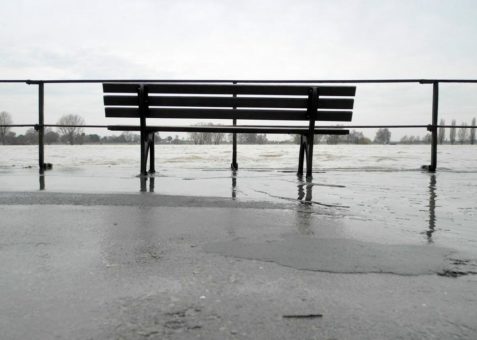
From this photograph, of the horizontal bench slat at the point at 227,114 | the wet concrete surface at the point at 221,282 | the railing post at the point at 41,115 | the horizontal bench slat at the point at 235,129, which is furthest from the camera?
the railing post at the point at 41,115

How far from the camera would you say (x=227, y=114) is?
5773 mm

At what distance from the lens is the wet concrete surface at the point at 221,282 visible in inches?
51.2

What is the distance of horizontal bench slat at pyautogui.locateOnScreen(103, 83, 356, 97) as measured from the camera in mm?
5633

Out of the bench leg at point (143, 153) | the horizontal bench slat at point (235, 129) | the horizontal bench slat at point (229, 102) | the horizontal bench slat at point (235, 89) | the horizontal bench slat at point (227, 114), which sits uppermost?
the horizontal bench slat at point (235, 89)

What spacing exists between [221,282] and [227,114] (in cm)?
427

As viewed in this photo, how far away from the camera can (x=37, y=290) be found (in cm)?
158

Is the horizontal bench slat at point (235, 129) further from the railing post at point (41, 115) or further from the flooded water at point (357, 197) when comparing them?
the railing post at point (41, 115)

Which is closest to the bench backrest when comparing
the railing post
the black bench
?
the black bench

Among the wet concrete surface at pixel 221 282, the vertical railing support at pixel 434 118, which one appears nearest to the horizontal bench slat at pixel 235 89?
the vertical railing support at pixel 434 118

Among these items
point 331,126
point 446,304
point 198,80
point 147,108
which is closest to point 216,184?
point 147,108

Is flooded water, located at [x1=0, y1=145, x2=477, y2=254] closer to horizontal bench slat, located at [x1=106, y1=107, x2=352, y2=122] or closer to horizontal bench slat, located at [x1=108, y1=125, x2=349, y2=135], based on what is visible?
horizontal bench slat, located at [x1=108, y1=125, x2=349, y2=135]

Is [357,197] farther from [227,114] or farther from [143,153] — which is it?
[143,153]

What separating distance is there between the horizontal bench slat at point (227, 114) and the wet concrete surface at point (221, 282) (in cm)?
310

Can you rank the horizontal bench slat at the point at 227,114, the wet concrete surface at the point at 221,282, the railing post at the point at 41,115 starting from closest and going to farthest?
the wet concrete surface at the point at 221,282 < the horizontal bench slat at the point at 227,114 < the railing post at the point at 41,115
